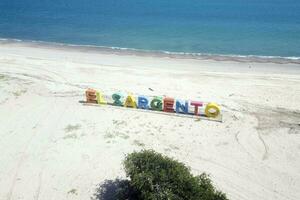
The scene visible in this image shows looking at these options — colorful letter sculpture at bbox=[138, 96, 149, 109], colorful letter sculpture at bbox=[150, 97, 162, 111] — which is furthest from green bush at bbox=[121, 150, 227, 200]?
colorful letter sculpture at bbox=[138, 96, 149, 109]

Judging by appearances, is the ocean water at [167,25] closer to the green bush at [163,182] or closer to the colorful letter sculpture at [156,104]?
the colorful letter sculpture at [156,104]

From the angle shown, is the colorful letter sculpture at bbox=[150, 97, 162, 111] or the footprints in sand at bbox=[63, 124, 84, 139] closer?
the footprints in sand at bbox=[63, 124, 84, 139]

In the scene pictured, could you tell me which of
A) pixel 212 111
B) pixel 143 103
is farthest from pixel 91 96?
pixel 212 111

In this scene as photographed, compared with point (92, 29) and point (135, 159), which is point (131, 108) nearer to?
point (135, 159)

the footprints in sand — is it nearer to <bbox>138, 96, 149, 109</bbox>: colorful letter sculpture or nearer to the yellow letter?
the yellow letter

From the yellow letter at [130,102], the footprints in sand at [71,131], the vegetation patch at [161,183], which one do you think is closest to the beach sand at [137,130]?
the footprints in sand at [71,131]

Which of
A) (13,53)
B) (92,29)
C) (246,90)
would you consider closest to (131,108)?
(246,90)
